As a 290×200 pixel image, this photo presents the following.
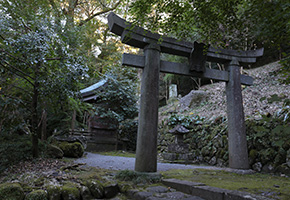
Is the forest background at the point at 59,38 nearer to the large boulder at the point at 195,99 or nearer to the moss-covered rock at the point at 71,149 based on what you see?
the moss-covered rock at the point at 71,149

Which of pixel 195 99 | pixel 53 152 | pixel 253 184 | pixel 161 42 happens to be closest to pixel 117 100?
pixel 195 99

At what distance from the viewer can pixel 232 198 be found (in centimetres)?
251

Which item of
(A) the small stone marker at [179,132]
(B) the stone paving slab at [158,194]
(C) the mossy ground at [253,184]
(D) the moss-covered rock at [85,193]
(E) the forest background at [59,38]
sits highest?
(E) the forest background at [59,38]

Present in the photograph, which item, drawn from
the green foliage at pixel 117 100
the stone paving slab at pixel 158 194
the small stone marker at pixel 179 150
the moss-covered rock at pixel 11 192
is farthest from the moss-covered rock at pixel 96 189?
the green foliage at pixel 117 100

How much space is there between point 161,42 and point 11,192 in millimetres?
4238

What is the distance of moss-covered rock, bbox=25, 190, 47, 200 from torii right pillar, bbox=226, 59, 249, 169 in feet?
15.5

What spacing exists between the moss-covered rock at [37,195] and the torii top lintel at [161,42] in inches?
117

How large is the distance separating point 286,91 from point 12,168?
11076 millimetres

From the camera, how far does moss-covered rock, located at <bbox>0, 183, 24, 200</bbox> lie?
9.17 feet

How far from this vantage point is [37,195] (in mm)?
2891

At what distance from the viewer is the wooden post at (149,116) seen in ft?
13.9

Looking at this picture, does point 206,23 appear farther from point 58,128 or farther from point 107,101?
point 58,128

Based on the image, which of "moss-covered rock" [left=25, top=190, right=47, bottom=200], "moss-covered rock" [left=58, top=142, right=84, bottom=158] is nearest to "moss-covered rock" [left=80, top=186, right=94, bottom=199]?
"moss-covered rock" [left=25, top=190, right=47, bottom=200]

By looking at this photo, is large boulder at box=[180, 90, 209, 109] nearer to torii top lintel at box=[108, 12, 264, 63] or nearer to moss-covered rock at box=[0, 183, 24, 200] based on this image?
torii top lintel at box=[108, 12, 264, 63]
